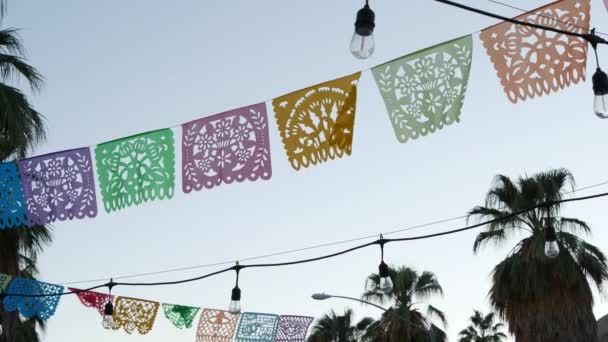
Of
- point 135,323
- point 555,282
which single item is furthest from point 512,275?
point 135,323

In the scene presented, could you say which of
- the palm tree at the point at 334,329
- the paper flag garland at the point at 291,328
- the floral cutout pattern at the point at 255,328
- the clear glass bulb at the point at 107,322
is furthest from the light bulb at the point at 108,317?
the palm tree at the point at 334,329

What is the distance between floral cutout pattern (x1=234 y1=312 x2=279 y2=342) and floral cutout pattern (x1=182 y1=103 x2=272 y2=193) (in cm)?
727

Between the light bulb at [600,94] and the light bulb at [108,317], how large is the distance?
34.7 ft

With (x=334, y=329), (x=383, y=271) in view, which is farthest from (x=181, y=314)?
(x=334, y=329)

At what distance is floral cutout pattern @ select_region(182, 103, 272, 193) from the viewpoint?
900 centimetres

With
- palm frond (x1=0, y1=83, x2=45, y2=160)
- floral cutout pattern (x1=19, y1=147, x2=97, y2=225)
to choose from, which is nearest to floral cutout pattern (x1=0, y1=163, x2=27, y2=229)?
floral cutout pattern (x1=19, y1=147, x2=97, y2=225)

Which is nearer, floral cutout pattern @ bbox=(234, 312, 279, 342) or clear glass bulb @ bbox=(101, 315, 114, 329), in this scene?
clear glass bulb @ bbox=(101, 315, 114, 329)

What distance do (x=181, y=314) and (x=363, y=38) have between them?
11378 millimetres

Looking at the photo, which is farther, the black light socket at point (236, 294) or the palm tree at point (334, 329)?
the palm tree at point (334, 329)

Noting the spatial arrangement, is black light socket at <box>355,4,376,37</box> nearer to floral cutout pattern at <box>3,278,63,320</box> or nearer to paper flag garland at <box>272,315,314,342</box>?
floral cutout pattern at <box>3,278,63,320</box>

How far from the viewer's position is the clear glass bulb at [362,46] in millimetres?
5129

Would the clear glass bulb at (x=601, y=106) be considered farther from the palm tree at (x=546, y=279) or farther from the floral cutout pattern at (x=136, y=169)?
the palm tree at (x=546, y=279)

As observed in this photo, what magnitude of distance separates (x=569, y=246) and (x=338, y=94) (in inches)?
476

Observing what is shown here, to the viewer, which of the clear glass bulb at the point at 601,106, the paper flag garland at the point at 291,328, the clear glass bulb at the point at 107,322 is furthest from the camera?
the paper flag garland at the point at 291,328
